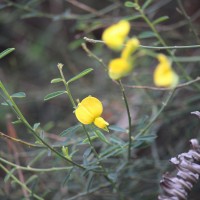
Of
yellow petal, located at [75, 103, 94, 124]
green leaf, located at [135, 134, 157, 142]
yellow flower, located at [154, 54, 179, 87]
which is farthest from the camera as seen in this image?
green leaf, located at [135, 134, 157, 142]

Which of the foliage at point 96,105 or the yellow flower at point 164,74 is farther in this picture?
the foliage at point 96,105

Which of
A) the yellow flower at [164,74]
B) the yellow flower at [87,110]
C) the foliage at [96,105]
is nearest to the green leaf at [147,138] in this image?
the foliage at [96,105]

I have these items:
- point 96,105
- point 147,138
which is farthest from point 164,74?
point 147,138

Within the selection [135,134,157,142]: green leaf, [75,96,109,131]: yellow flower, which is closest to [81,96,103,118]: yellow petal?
[75,96,109,131]: yellow flower

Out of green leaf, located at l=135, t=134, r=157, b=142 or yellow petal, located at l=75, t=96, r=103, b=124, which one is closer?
yellow petal, located at l=75, t=96, r=103, b=124

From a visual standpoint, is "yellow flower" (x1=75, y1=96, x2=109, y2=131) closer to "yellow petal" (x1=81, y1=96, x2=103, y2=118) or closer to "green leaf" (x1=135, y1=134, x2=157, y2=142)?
"yellow petal" (x1=81, y1=96, x2=103, y2=118)

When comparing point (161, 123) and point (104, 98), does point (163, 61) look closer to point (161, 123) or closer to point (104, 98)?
point (161, 123)

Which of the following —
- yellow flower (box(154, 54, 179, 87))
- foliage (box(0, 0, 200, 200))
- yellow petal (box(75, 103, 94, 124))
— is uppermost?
yellow flower (box(154, 54, 179, 87))

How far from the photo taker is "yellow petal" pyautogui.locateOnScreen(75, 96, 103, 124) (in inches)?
25.0

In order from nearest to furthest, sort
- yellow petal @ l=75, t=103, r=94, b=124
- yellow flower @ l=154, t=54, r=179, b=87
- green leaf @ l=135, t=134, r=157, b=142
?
yellow flower @ l=154, t=54, r=179, b=87 < yellow petal @ l=75, t=103, r=94, b=124 < green leaf @ l=135, t=134, r=157, b=142

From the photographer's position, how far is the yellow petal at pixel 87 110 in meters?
0.63

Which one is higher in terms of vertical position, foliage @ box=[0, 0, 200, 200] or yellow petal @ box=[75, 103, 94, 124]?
yellow petal @ box=[75, 103, 94, 124]

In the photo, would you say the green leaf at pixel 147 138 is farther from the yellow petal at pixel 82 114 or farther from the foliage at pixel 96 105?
the yellow petal at pixel 82 114

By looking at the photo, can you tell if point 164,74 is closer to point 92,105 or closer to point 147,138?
point 92,105
